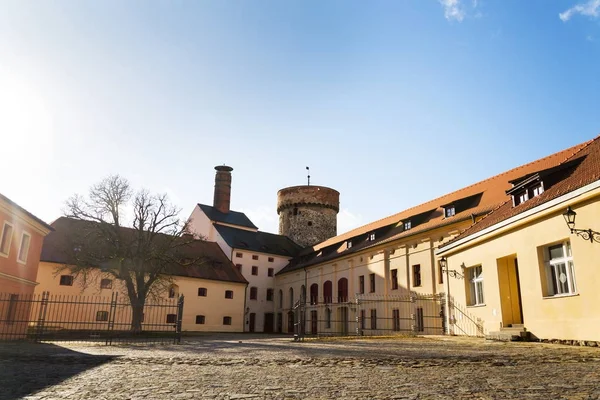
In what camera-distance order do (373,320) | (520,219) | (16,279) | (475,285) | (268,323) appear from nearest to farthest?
(520,219)
(475,285)
(16,279)
(373,320)
(268,323)

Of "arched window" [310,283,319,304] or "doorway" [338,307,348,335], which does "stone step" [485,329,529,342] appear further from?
"arched window" [310,283,319,304]

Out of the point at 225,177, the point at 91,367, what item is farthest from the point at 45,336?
the point at 225,177

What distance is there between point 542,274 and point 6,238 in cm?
2069

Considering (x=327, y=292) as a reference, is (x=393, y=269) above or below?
above

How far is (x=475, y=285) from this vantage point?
59.8 feet

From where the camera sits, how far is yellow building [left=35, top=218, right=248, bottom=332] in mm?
34312

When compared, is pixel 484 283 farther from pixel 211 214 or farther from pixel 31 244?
pixel 211 214

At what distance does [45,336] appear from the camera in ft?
73.3

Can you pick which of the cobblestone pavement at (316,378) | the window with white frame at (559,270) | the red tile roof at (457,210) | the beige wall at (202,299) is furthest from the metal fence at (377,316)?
the cobblestone pavement at (316,378)

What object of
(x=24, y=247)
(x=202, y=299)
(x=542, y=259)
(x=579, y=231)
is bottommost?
(x=202, y=299)

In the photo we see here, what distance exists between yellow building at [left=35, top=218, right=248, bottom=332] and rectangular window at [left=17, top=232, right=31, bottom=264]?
11.2m

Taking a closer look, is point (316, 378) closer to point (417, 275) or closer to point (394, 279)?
point (417, 275)

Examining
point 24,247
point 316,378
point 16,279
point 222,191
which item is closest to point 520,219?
point 316,378

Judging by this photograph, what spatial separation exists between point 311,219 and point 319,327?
18.5m
